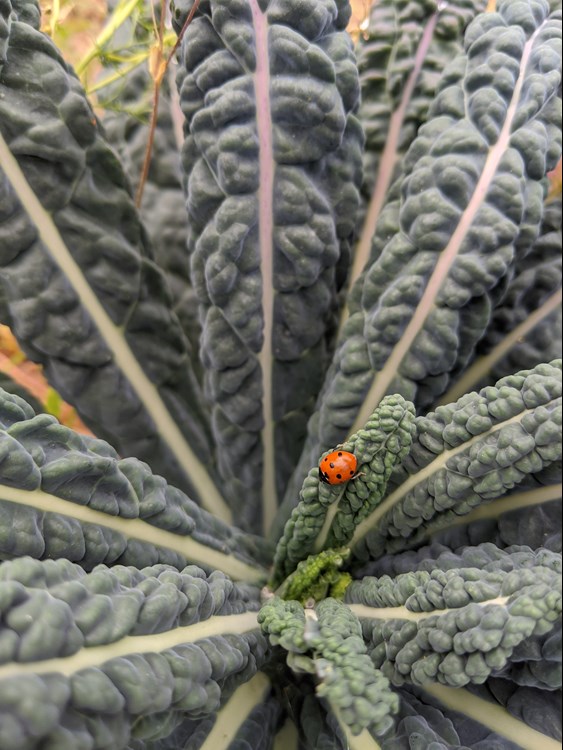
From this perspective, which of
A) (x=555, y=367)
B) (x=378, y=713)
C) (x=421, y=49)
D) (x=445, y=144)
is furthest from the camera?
(x=421, y=49)

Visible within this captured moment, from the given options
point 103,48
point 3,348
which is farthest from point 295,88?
point 3,348

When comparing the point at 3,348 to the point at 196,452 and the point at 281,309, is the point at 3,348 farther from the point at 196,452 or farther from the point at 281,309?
the point at 281,309

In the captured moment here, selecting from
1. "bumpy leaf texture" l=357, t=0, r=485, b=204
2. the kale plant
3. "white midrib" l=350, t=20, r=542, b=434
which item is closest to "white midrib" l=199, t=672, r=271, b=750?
the kale plant

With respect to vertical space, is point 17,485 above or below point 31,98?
below

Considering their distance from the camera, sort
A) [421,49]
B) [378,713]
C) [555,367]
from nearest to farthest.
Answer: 1. [378,713]
2. [555,367]
3. [421,49]

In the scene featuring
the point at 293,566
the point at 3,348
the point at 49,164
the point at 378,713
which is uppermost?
the point at 49,164

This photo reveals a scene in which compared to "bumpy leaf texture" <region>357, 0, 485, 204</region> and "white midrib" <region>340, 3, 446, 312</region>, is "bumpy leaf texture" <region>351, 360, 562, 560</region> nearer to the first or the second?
"white midrib" <region>340, 3, 446, 312</region>
